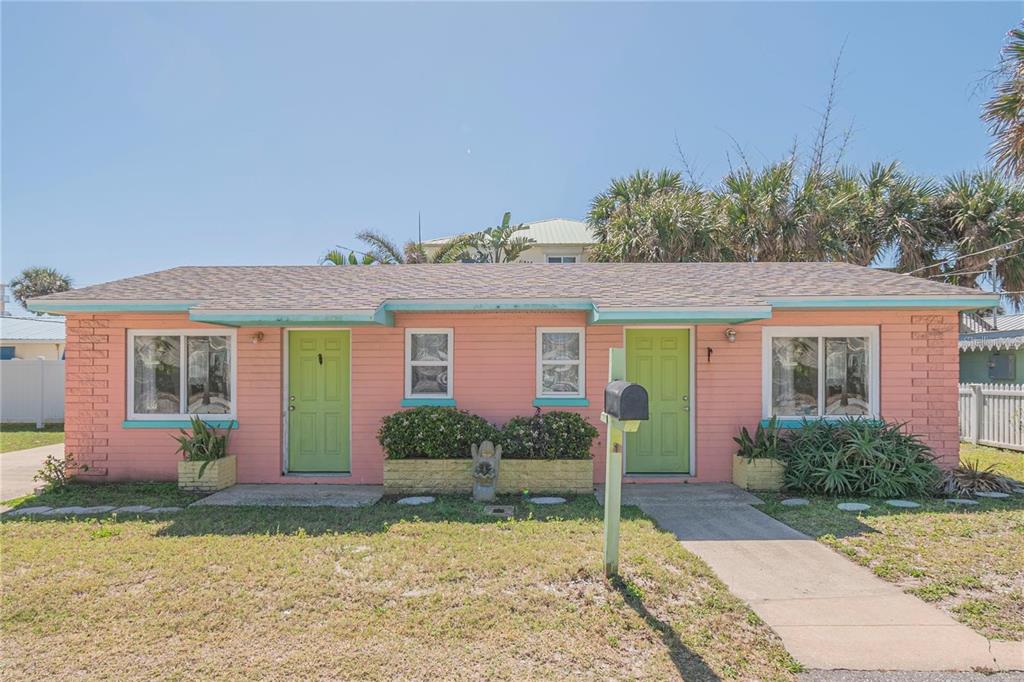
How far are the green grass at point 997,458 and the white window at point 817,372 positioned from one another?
219 cm

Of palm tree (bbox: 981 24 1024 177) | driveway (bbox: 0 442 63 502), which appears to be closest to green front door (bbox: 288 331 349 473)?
driveway (bbox: 0 442 63 502)

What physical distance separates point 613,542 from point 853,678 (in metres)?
1.71

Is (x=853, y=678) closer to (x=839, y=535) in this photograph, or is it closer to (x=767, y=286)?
(x=839, y=535)

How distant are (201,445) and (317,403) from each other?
1676mm

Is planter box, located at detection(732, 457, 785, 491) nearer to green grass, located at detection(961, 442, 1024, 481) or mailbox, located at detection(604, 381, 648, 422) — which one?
green grass, located at detection(961, 442, 1024, 481)

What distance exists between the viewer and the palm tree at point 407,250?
17688 mm

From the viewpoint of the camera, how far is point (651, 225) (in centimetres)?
1602

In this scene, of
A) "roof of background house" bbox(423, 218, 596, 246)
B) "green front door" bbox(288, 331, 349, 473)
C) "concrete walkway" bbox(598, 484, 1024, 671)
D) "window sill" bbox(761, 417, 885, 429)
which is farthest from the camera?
"roof of background house" bbox(423, 218, 596, 246)

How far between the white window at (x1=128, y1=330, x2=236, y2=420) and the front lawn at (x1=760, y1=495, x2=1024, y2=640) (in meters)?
8.07

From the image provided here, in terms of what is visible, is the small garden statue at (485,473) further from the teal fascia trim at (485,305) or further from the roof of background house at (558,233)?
the roof of background house at (558,233)

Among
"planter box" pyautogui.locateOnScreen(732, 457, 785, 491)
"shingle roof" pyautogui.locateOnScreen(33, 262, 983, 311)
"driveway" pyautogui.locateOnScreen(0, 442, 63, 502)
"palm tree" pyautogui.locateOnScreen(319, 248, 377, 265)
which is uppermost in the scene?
"palm tree" pyautogui.locateOnScreen(319, 248, 377, 265)

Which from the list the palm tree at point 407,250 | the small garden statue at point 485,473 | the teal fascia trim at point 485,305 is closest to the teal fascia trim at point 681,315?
the teal fascia trim at point 485,305

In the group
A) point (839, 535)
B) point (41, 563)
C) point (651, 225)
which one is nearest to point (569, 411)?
point (839, 535)

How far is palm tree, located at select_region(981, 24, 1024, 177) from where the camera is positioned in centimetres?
867
